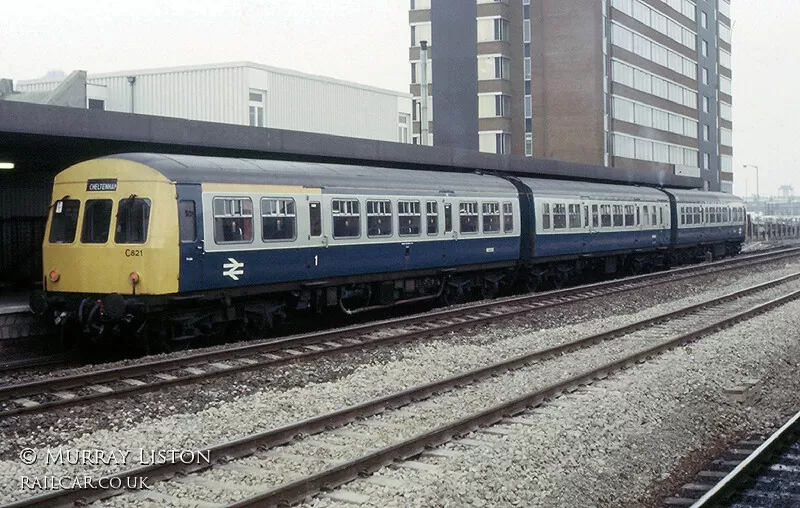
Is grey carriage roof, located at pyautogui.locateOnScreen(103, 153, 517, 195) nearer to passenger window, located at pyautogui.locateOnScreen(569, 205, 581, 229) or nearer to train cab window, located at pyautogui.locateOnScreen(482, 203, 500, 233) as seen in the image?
train cab window, located at pyautogui.locateOnScreen(482, 203, 500, 233)

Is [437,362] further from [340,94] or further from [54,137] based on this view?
[340,94]

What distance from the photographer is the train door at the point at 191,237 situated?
14938 mm

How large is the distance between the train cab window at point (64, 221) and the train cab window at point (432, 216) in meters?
7.95

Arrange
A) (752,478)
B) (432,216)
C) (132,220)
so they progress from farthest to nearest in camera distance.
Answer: (432,216)
(132,220)
(752,478)

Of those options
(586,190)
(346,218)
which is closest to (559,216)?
(586,190)

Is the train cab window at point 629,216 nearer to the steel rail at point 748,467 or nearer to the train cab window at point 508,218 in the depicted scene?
the train cab window at point 508,218

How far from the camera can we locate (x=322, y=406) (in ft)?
37.2

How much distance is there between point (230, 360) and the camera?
14.3 m

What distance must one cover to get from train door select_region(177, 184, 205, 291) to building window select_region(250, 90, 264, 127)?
21.0 meters

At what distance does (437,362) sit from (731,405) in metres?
4.27

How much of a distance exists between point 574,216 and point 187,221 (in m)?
15.6

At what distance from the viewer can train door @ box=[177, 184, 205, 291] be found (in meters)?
14.9

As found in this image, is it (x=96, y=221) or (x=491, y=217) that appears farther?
(x=491, y=217)

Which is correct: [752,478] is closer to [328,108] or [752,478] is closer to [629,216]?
[629,216]
